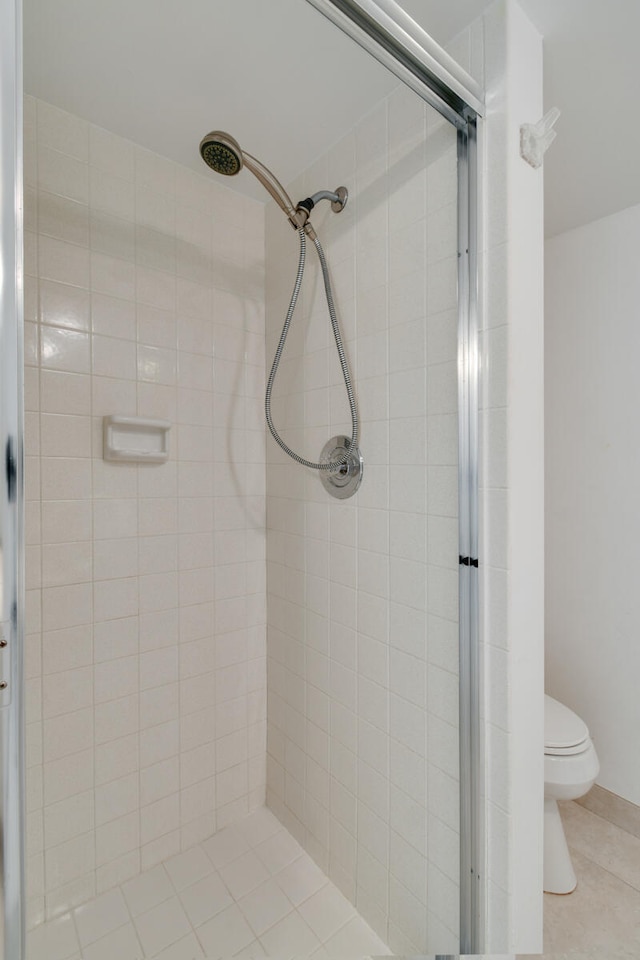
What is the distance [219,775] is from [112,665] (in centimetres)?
59

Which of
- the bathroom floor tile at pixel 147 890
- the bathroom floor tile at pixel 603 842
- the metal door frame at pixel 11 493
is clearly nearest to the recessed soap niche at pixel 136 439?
the metal door frame at pixel 11 493

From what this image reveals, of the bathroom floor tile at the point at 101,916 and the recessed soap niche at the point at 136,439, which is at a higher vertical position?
the recessed soap niche at the point at 136,439

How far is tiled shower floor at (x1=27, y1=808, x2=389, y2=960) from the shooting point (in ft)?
3.89

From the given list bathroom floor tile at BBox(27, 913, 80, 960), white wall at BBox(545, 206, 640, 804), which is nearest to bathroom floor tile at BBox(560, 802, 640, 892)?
white wall at BBox(545, 206, 640, 804)

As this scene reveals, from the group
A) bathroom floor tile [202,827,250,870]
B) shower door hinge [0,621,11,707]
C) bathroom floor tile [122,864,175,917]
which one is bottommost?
bathroom floor tile [202,827,250,870]

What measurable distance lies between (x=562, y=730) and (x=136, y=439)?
1623 mm

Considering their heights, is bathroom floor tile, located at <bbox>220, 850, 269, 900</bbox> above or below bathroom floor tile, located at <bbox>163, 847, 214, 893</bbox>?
below

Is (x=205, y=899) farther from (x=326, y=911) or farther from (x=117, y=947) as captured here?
(x=326, y=911)

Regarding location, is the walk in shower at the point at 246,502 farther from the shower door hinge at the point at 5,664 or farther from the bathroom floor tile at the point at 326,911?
the shower door hinge at the point at 5,664

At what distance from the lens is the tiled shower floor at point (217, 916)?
3.89 feet

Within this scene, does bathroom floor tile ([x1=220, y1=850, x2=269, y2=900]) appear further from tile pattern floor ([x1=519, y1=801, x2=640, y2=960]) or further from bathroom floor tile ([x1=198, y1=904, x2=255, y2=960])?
tile pattern floor ([x1=519, y1=801, x2=640, y2=960])

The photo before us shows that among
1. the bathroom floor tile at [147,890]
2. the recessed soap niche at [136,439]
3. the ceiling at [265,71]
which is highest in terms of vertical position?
the ceiling at [265,71]

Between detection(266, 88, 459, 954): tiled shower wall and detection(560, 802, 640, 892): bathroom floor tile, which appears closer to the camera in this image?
detection(266, 88, 459, 954): tiled shower wall

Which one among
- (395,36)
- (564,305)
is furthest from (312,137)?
(564,305)
